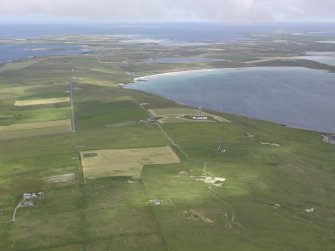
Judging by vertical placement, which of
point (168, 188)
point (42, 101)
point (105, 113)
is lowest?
point (168, 188)

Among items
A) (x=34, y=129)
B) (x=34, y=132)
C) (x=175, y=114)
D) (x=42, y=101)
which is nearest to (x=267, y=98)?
(x=175, y=114)

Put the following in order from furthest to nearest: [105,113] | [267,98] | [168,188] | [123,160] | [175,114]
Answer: [267,98] → [105,113] → [175,114] → [123,160] → [168,188]

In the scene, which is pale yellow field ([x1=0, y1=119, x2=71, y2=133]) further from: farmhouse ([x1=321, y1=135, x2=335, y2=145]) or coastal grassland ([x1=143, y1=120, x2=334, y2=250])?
farmhouse ([x1=321, y1=135, x2=335, y2=145])

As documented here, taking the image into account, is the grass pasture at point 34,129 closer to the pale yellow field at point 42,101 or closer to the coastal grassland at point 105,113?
the coastal grassland at point 105,113

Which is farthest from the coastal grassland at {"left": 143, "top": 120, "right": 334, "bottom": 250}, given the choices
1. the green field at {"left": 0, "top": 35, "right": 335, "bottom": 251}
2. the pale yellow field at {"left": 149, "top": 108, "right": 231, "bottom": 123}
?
the pale yellow field at {"left": 149, "top": 108, "right": 231, "bottom": 123}

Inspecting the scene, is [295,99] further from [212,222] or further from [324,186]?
[212,222]

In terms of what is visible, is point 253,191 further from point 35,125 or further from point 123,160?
point 35,125
